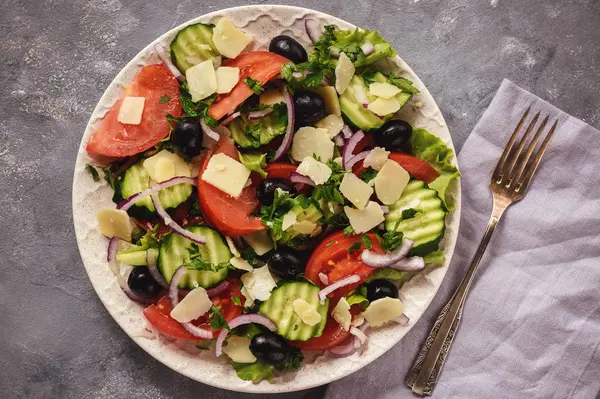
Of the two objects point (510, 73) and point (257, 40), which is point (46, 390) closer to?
point (257, 40)

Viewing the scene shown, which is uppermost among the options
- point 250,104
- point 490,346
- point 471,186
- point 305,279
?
point 250,104

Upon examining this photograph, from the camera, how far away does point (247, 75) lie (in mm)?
2232

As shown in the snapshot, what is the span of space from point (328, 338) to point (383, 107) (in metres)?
0.86

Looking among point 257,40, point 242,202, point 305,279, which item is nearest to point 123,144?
point 242,202

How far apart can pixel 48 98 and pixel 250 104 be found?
3.14 ft

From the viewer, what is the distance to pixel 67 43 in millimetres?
2637

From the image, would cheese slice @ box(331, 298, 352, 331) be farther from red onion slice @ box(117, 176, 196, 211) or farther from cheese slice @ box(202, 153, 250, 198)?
red onion slice @ box(117, 176, 196, 211)

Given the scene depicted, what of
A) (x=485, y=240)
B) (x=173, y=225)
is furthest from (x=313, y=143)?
(x=485, y=240)

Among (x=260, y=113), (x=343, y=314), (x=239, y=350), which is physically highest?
(x=260, y=113)

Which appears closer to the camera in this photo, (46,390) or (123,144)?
(123,144)

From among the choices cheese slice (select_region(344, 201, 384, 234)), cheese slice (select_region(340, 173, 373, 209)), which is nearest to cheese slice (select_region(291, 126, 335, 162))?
cheese slice (select_region(340, 173, 373, 209))

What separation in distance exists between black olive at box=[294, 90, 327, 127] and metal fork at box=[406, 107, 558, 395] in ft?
2.73

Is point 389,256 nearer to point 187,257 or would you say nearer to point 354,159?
point 354,159

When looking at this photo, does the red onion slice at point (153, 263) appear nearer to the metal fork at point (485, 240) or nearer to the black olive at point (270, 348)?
the black olive at point (270, 348)
